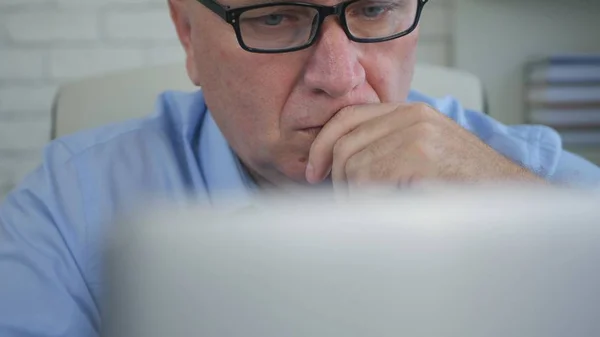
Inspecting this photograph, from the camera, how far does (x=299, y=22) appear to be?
2.79 ft

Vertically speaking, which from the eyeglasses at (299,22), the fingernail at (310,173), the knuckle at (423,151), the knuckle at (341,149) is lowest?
the fingernail at (310,173)

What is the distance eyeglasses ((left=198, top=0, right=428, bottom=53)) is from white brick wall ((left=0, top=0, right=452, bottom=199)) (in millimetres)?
1049

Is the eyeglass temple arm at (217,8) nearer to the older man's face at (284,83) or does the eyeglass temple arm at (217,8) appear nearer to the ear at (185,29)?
the older man's face at (284,83)

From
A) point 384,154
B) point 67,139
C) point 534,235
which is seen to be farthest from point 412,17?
point 534,235

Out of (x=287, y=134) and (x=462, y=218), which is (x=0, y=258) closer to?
(x=287, y=134)

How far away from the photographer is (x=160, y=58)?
6.44ft

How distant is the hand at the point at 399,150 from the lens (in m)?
0.57

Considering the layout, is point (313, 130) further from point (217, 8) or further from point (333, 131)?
point (217, 8)

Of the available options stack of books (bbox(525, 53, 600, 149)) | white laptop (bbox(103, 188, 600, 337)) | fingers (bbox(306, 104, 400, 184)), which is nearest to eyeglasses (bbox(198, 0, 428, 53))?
fingers (bbox(306, 104, 400, 184))

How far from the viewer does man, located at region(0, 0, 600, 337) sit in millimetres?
714

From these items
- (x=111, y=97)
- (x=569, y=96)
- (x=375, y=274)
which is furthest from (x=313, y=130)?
(x=569, y=96)

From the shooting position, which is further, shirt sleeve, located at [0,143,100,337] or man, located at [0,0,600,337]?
shirt sleeve, located at [0,143,100,337]

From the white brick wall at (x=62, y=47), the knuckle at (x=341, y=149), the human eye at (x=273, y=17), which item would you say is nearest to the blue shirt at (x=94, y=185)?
the knuckle at (x=341, y=149)

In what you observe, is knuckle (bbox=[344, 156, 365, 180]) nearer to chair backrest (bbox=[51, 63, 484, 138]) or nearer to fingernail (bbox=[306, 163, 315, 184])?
fingernail (bbox=[306, 163, 315, 184])
